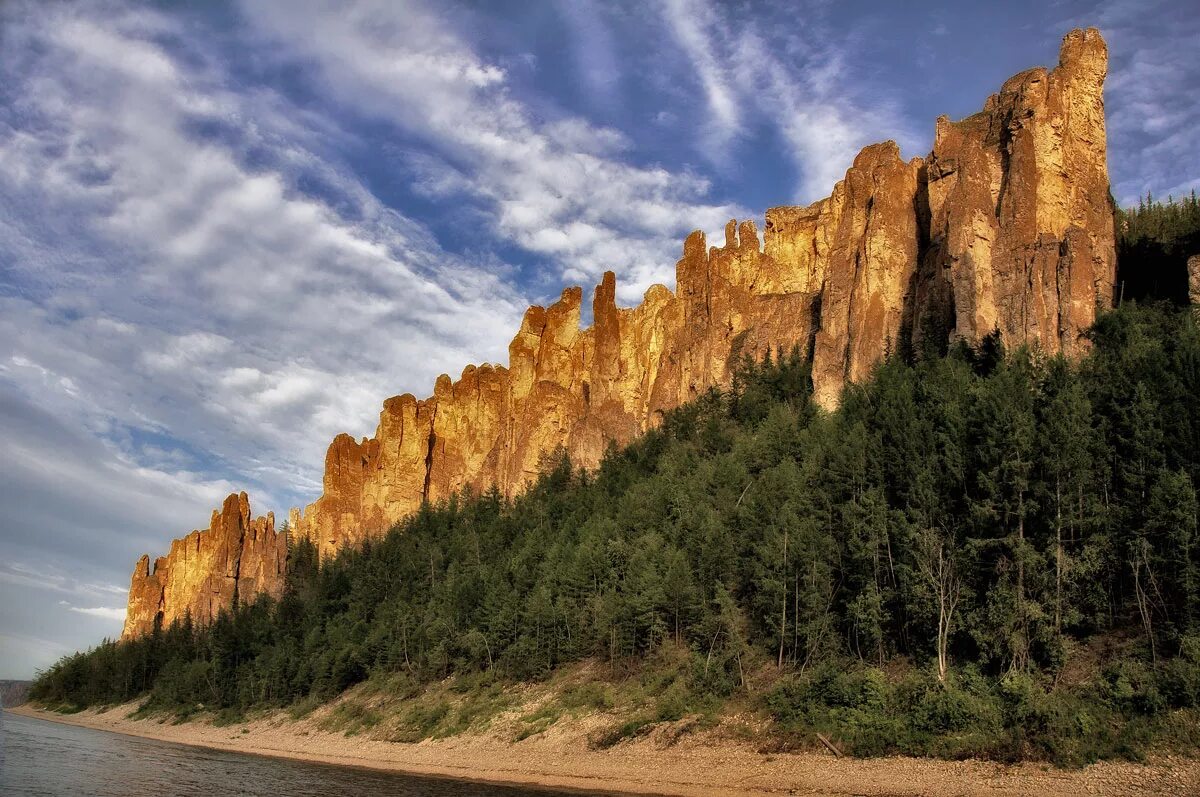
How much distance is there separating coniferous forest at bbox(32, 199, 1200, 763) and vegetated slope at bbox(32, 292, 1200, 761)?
13cm

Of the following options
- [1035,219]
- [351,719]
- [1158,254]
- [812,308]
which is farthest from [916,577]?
[812,308]

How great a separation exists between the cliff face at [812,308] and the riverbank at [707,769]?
41038 millimetres

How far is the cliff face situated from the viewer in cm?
6600

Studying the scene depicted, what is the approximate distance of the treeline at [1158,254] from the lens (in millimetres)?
68062

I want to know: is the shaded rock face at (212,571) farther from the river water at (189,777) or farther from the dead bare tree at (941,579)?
the dead bare tree at (941,579)

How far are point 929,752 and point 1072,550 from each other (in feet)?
39.4

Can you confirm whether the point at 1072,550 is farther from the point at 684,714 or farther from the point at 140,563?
the point at 140,563

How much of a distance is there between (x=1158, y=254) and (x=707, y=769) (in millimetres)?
63804

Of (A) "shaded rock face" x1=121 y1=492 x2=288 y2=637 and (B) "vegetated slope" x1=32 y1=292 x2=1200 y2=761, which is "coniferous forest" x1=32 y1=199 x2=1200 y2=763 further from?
(A) "shaded rock face" x1=121 y1=492 x2=288 y2=637

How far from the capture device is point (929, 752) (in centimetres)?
2994

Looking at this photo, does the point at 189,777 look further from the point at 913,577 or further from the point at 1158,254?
the point at 1158,254

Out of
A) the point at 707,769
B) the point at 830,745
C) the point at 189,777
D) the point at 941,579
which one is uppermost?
the point at 941,579

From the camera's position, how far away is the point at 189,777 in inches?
1636

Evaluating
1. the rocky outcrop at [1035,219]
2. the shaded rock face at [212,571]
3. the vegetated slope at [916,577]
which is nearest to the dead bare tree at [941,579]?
the vegetated slope at [916,577]
